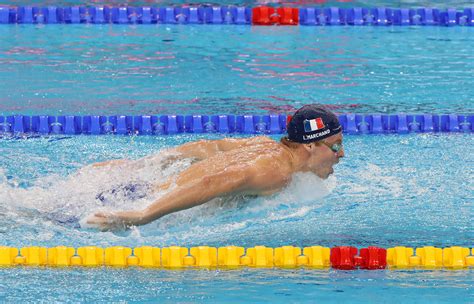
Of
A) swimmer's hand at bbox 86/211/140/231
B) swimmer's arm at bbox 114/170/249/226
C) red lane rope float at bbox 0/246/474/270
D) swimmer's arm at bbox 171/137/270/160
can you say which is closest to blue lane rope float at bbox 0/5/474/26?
swimmer's arm at bbox 171/137/270/160

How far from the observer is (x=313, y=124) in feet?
15.9

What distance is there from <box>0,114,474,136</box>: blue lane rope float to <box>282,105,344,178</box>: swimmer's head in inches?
71.4

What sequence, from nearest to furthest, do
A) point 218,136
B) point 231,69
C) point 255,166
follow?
point 255,166
point 218,136
point 231,69

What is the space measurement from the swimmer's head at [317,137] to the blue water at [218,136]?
0.11 meters

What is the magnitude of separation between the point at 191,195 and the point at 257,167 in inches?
14.1

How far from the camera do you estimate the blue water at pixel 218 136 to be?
422cm

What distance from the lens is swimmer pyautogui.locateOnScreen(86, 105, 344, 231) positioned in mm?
4543

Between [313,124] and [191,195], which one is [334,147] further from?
[191,195]

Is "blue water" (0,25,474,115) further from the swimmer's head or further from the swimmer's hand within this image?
the swimmer's hand

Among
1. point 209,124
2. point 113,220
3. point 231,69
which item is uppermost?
point 231,69

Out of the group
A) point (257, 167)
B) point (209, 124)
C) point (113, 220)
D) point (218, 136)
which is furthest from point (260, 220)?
point (209, 124)

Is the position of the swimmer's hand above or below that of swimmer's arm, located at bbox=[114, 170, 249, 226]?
below

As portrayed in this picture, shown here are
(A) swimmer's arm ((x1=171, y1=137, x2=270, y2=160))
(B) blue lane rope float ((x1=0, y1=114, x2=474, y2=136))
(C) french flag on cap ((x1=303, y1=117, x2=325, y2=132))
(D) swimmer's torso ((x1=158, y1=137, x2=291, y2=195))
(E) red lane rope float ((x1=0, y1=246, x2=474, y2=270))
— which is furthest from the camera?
(B) blue lane rope float ((x1=0, y1=114, x2=474, y2=136))

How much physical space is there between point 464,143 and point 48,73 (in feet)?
10.8
